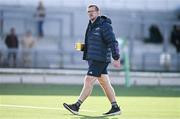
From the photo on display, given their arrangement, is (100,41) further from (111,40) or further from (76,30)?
(76,30)

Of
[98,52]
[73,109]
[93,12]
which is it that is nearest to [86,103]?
[73,109]

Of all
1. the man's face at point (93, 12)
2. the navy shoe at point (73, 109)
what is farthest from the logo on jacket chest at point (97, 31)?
the navy shoe at point (73, 109)

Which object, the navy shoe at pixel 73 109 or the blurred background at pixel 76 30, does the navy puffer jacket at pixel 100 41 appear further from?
the blurred background at pixel 76 30

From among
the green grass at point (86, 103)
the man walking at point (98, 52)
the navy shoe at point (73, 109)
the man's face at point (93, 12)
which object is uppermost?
the man's face at point (93, 12)

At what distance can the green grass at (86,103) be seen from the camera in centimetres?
1210

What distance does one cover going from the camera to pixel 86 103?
14789 millimetres

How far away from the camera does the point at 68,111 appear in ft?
41.8

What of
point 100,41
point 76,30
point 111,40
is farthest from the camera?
point 76,30

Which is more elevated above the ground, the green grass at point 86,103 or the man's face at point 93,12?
the man's face at point 93,12

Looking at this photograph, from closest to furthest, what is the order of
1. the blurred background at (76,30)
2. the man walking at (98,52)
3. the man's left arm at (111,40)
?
the man's left arm at (111,40) < the man walking at (98,52) < the blurred background at (76,30)

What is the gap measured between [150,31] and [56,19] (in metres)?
3.68

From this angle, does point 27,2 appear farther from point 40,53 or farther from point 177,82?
point 177,82

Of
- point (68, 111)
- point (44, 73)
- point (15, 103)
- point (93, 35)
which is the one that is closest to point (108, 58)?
point (93, 35)

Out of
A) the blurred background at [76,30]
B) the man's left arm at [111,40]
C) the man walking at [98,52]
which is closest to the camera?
the man's left arm at [111,40]
